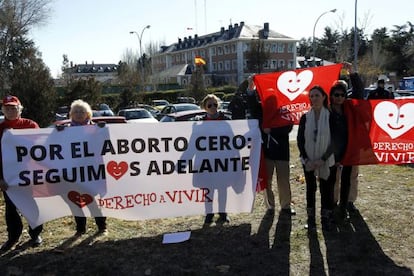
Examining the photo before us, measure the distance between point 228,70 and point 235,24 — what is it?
8752 millimetres

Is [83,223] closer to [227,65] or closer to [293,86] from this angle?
[293,86]

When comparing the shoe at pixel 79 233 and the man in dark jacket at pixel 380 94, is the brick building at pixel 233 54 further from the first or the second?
the shoe at pixel 79 233

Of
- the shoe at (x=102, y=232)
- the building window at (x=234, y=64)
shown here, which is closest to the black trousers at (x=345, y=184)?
the shoe at (x=102, y=232)

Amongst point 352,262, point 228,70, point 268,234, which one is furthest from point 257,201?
point 228,70

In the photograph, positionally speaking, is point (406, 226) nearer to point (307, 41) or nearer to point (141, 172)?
point (141, 172)

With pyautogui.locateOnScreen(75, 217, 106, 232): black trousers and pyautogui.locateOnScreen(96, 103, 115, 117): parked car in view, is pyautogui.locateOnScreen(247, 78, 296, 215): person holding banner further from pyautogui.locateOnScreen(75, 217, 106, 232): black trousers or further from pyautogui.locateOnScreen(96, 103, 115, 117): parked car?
pyautogui.locateOnScreen(96, 103, 115, 117): parked car

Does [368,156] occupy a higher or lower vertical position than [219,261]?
higher

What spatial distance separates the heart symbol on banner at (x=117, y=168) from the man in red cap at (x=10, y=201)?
1.05 metres

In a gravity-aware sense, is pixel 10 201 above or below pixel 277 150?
below

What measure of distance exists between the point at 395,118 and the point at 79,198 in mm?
4348

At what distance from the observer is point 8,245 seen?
18.2ft

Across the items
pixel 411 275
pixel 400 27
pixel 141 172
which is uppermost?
pixel 400 27

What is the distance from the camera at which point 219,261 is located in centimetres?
501

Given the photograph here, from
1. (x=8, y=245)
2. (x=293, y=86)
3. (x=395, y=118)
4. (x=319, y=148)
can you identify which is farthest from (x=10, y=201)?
(x=395, y=118)
